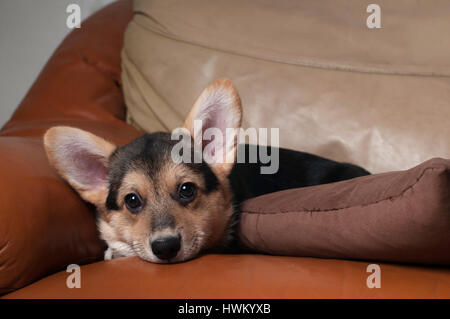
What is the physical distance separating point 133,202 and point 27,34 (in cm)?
190

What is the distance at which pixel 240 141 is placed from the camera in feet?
7.34

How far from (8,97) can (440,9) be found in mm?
2477

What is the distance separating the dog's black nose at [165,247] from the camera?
1.45 meters

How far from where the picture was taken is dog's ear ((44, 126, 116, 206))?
1644 mm

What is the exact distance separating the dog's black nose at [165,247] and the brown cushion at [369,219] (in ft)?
0.77

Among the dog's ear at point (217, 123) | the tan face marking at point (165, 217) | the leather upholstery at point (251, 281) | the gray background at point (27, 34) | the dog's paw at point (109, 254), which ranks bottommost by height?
the leather upholstery at point (251, 281)

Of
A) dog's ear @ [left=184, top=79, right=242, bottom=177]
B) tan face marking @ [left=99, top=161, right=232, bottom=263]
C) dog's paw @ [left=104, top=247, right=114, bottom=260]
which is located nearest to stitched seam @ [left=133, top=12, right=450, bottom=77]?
dog's ear @ [left=184, top=79, right=242, bottom=177]

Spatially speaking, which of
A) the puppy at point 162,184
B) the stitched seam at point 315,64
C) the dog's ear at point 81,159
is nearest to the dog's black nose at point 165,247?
the puppy at point 162,184

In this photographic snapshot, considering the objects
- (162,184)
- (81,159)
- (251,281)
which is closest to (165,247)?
(162,184)

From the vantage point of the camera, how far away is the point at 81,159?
176 cm

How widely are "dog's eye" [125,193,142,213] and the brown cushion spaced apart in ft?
1.39

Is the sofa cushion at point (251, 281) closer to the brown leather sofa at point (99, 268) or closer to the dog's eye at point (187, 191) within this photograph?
the brown leather sofa at point (99, 268)

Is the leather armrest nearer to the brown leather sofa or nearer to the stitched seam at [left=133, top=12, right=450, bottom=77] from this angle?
the brown leather sofa
